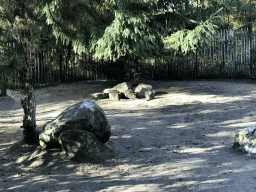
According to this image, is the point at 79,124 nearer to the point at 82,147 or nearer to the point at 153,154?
the point at 82,147

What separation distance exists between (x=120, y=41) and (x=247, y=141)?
6.04 metres

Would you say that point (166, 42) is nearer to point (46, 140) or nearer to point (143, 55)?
point (143, 55)

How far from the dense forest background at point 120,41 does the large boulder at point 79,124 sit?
1.04m

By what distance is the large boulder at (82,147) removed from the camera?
5.21 m

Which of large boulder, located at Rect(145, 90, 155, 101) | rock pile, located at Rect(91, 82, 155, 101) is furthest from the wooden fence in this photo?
large boulder, located at Rect(145, 90, 155, 101)

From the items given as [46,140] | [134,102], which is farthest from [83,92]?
[46,140]

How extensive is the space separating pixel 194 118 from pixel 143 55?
12.4ft

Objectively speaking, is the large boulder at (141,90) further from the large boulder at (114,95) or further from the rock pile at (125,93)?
the large boulder at (114,95)

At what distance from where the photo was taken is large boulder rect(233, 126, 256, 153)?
5254 mm

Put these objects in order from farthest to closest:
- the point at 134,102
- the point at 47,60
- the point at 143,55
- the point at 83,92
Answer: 1. the point at 47,60
2. the point at 83,92
3. the point at 143,55
4. the point at 134,102

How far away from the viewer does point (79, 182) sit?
A: 4.42 m

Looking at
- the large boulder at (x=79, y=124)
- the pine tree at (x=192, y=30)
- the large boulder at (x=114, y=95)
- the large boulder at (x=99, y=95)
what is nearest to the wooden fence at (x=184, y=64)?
the pine tree at (x=192, y=30)

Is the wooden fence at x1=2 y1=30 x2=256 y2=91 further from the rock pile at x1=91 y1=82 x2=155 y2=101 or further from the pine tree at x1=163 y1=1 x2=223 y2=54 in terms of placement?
the rock pile at x1=91 y1=82 x2=155 y2=101

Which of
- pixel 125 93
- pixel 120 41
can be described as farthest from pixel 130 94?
pixel 120 41
